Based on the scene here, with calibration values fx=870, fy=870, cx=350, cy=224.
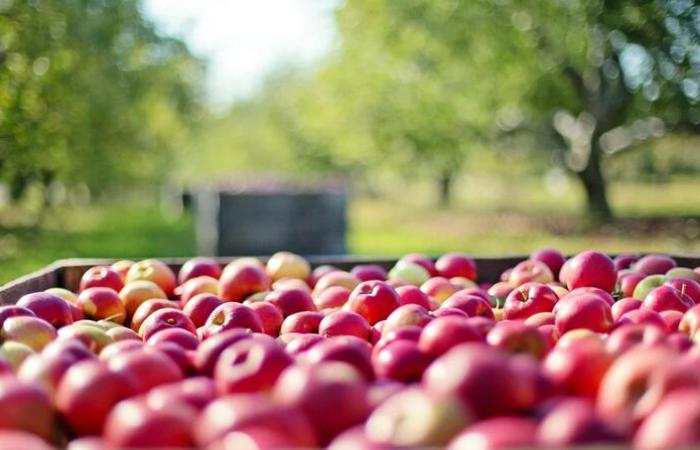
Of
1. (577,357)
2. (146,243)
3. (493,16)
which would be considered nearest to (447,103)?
(493,16)

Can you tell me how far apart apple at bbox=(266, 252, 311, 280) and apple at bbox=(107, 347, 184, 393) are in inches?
80.0

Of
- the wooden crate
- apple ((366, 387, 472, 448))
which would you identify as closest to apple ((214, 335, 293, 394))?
apple ((366, 387, 472, 448))

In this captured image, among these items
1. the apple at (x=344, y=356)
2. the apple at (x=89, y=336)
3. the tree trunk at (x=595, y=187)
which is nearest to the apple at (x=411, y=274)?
the apple at (x=89, y=336)

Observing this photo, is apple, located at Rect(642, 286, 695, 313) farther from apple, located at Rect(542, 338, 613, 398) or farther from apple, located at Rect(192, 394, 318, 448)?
apple, located at Rect(192, 394, 318, 448)

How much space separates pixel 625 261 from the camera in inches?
167

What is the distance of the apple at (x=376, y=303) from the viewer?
10.2 feet

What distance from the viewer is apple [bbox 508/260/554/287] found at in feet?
12.6

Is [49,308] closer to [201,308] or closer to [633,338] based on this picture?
[201,308]

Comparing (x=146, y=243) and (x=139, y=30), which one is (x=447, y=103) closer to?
(x=146, y=243)

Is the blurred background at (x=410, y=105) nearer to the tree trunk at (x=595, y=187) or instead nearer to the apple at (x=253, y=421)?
the tree trunk at (x=595, y=187)

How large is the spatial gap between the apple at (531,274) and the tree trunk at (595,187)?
46.9ft

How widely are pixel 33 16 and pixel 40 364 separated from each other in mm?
10486

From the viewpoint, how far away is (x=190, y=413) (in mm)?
1723

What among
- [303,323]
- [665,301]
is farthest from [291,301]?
[665,301]
